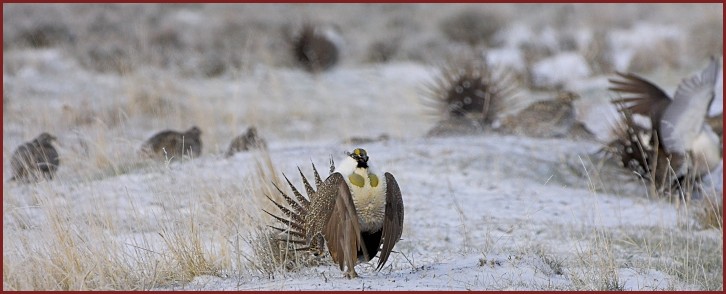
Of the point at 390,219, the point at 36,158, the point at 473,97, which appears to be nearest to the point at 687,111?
the point at 473,97

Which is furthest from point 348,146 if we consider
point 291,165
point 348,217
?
point 348,217

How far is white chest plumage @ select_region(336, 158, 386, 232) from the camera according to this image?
4.49m

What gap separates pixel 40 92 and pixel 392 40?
30.4ft

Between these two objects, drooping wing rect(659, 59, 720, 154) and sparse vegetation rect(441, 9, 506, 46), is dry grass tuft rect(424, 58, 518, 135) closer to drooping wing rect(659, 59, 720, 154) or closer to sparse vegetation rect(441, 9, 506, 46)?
drooping wing rect(659, 59, 720, 154)

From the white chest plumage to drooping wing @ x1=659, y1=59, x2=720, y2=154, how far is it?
3.93 meters

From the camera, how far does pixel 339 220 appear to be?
14.8ft

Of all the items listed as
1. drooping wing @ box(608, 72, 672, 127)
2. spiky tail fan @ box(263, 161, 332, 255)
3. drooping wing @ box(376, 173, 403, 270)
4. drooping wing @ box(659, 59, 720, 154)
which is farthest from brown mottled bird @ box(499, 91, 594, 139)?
drooping wing @ box(376, 173, 403, 270)

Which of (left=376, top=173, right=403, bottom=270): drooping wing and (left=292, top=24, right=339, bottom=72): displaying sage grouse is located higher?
(left=292, top=24, right=339, bottom=72): displaying sage grouse

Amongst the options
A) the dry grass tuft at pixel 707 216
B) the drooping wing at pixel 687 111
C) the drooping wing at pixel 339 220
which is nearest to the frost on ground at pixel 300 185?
the dry grass tuft at pixel 707 216

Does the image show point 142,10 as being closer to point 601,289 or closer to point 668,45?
point 668,45

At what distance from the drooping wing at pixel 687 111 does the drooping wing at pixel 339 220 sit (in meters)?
4.02

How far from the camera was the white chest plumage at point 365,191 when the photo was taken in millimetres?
4492

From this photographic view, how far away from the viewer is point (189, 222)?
510 centimetres

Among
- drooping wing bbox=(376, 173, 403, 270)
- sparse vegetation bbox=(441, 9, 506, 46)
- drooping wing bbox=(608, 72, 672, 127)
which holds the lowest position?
drooping wing bbox=(376, 173, 403, 270)
